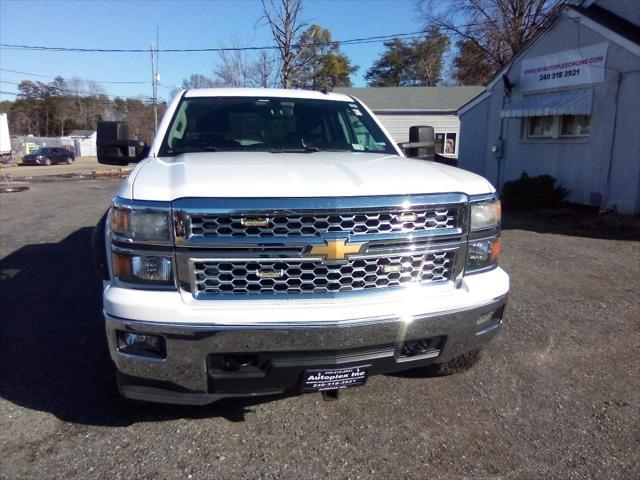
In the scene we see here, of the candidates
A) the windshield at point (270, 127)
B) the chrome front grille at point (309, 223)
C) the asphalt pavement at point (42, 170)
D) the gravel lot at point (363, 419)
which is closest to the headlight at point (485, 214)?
the chrome front grille at point (309, 223)

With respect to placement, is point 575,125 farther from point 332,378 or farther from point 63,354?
point 63,354

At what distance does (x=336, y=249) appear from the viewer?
7.47 ft

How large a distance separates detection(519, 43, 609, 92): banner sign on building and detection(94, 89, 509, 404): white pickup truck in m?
10.3

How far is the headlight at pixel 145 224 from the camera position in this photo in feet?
7.14

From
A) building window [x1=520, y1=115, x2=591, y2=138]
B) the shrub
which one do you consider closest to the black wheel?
the shrub

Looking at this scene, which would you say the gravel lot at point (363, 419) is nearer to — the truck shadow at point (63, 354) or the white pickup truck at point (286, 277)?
the truck shadow at point (63, 354)

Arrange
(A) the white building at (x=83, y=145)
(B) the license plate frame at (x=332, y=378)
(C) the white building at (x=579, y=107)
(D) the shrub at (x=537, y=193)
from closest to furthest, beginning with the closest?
(B) the license plate frame at (x=332, y=378), (C) the white building at (x=579, y=107), (D) the shrub at (x=537, y=193), (A) the white building at (x=83, y=145)

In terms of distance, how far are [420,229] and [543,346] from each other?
2.04 metres

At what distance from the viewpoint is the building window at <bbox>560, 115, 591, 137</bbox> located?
37.4 feet

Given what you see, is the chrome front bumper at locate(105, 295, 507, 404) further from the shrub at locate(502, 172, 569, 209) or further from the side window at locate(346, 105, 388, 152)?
the shrub at locate(502, 172, 569, 209)

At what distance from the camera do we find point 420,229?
2.43m

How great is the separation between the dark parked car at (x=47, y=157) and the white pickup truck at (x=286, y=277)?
4585 cm

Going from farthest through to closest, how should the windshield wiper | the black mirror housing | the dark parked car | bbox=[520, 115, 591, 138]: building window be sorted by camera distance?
the dark parked car < bbox=[520, 115, 591, 138]: building window < the black mirror housing < the windshield wiper

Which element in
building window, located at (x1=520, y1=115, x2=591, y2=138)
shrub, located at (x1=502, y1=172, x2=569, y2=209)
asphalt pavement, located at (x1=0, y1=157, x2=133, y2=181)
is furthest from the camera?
asphalt pavement, located at (x1=0, y1=157, x2=133, y2=181)
